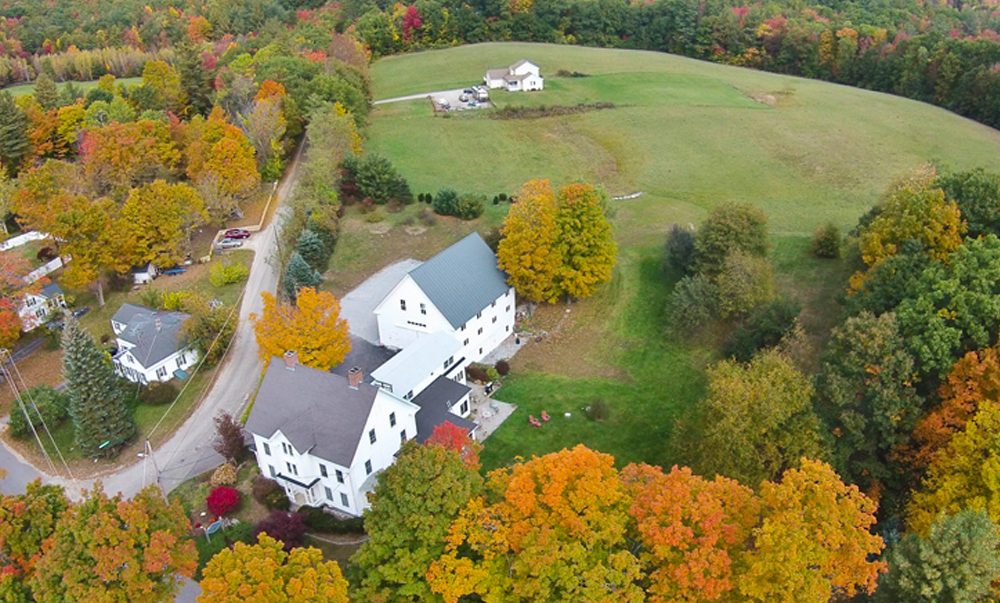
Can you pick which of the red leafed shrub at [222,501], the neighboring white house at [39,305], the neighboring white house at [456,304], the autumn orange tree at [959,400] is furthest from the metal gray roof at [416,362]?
the neighboring white house at [39,305]

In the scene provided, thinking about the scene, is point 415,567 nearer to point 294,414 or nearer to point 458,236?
point 294,414

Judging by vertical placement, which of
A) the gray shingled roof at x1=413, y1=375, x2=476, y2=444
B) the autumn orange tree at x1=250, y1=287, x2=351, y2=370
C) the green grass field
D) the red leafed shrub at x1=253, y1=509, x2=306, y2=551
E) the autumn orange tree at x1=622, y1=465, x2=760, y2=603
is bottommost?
the green grass field

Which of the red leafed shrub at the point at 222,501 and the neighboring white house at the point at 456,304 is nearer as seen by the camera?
the red leafed shrub at the point at 222,501

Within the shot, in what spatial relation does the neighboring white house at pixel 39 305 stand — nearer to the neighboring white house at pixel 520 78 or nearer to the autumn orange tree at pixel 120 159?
the autumn orange tree at pixel 120 159

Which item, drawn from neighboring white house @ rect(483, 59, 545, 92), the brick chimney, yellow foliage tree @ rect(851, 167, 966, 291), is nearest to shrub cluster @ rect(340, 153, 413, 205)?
the brick chimney

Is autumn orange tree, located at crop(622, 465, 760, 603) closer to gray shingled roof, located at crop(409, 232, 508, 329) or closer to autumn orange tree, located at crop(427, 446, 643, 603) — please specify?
autumn orange tree, located at crop(427, 446, 643, 603)

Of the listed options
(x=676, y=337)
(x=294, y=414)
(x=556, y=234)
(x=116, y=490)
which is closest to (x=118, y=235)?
(x=116, y=490)
